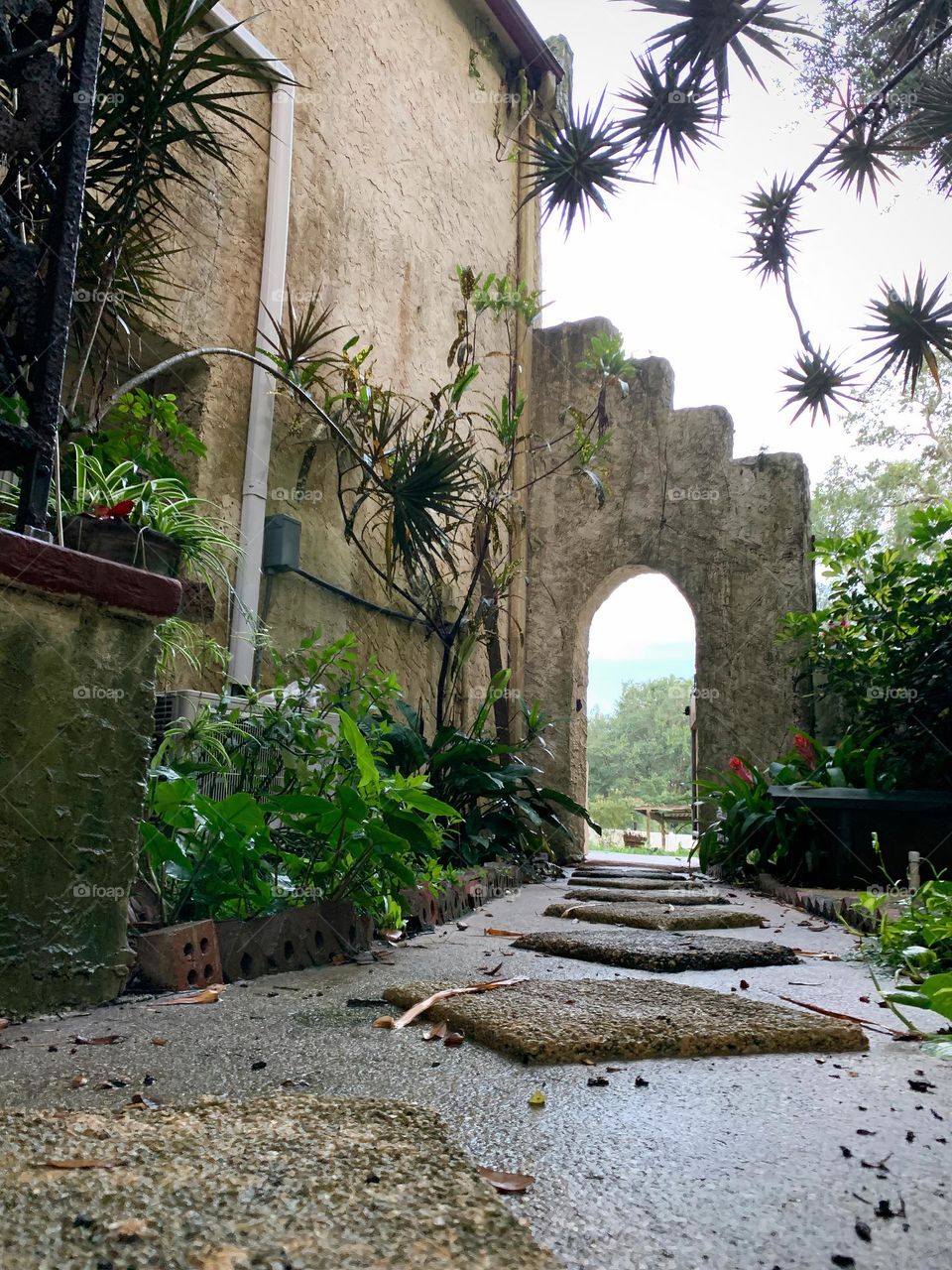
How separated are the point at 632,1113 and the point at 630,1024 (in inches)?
13.0

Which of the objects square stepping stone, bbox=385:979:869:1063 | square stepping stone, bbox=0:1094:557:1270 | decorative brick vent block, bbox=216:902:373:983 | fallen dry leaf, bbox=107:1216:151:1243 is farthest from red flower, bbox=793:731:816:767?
fallen dry leaf, bbox=107:1216:151:1243

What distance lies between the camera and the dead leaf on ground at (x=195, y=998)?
5.02ft

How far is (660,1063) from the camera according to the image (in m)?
1.19

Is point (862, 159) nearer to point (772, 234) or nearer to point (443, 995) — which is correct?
point (772, 234)

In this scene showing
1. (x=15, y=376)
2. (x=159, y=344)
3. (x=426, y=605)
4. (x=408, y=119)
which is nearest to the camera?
(x=15, y=376)

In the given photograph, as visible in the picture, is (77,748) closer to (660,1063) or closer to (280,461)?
(660,1063)

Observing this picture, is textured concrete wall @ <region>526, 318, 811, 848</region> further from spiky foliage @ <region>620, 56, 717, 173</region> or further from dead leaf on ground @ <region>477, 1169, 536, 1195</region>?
dead leaf on ground @ <region>477, 1169, 536, 1195</region>

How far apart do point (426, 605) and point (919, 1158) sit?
15.5ft

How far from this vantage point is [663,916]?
2703 millimetres

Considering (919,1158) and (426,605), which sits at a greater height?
(426,605)

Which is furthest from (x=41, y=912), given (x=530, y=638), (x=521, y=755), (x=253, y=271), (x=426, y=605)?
(x=530, y=638)

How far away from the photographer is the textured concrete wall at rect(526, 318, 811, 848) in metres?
6.25

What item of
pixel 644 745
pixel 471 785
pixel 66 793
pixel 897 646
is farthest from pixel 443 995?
pixel 644 745

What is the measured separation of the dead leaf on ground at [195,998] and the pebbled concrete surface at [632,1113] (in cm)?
2
